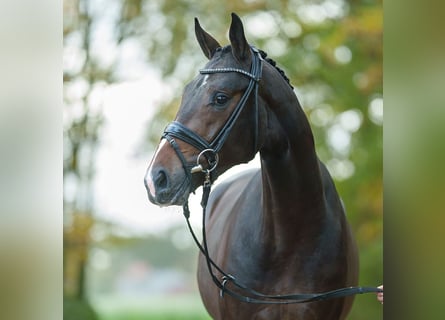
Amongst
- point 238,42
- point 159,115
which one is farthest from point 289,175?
point 159,115

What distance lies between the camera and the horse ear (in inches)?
89.2

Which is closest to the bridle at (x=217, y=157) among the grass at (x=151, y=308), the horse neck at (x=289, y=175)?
the horse neck at (x=289, y=175)

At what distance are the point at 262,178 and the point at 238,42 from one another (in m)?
0.53

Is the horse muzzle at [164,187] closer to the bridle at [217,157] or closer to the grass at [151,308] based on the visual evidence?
the bridle at [217,157]

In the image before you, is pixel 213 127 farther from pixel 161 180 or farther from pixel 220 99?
pixel 161 180

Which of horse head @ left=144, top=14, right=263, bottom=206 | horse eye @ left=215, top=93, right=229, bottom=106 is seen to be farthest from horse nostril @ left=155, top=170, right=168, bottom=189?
horse eye @ left=215, top=93, right=229, bottom=106

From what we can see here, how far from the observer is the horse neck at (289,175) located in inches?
95.1

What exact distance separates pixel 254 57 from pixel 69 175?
4.74m

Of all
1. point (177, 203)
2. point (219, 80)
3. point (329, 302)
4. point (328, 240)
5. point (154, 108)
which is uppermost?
point (154, 108)

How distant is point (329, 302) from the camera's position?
2.60 m

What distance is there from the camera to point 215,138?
2.25m
